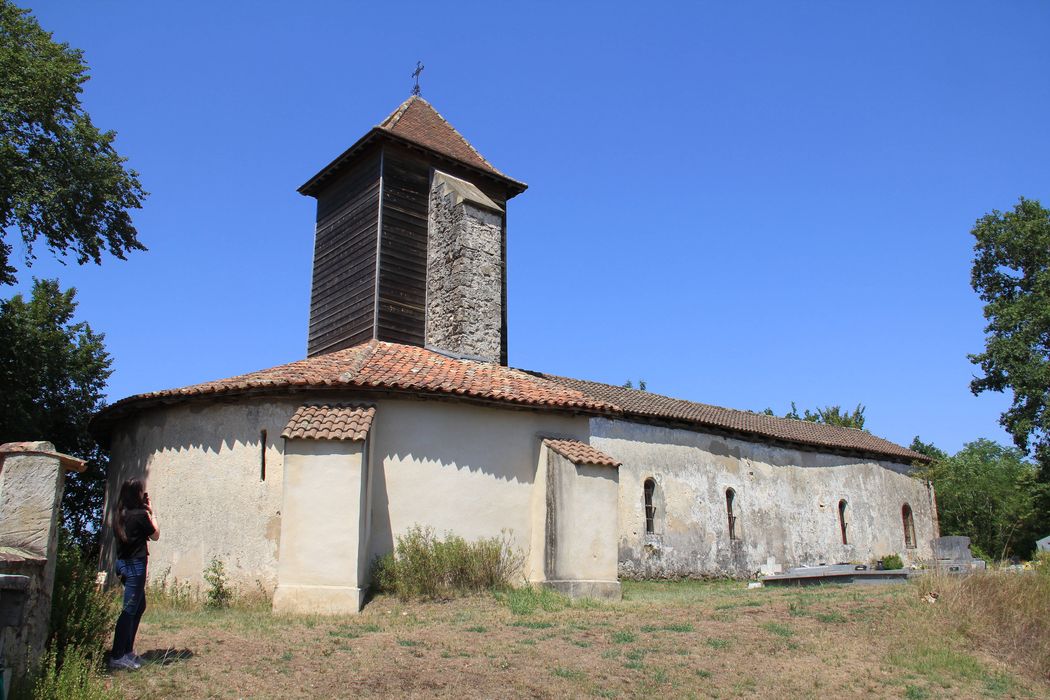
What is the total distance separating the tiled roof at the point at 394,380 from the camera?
45.6 ft

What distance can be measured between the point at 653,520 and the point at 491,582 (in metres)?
8.18

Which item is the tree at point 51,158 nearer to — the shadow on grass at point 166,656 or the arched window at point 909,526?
the shadow on grass at point 166,656

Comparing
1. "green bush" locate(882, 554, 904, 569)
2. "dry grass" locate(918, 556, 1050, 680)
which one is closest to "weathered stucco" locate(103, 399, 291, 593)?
"dry grass" locate(918, 556, 1050, 680)

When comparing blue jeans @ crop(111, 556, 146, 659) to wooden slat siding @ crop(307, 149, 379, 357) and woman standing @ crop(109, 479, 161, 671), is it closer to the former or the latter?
woman standing @ crop(109, 479, 161, 671)

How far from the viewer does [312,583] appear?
485 inches

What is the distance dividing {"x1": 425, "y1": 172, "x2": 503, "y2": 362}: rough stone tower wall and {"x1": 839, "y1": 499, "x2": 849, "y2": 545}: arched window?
52.1 ft

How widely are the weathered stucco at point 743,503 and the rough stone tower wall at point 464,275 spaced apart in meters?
4.45

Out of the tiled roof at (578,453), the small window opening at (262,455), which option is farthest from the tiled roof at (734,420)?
the small window opening at (262,455)

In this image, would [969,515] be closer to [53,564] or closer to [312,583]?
[312,583]

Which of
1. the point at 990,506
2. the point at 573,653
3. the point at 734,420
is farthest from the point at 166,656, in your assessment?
the point at 990,506

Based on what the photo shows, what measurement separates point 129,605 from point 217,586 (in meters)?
6.41

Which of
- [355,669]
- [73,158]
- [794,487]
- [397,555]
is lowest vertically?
[355,669]

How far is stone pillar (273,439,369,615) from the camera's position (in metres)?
12.3

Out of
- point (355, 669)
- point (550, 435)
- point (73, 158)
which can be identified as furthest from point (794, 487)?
point (73, 158)
